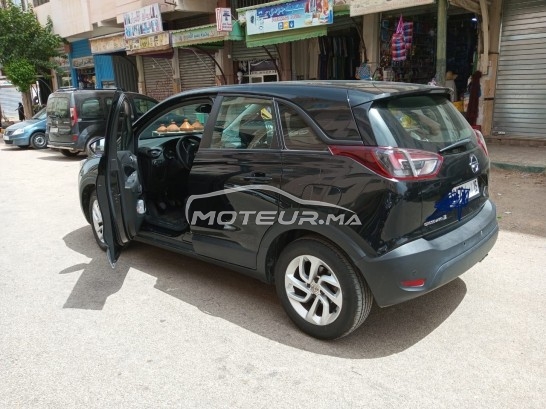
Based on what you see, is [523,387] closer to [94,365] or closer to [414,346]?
[414,346]

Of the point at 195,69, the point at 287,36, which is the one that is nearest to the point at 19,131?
the point at 195,69

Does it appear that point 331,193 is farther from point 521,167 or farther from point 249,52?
point 249,52

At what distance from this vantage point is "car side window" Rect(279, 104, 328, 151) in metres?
2.99

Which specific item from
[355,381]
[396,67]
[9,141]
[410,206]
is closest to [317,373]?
[355,381]

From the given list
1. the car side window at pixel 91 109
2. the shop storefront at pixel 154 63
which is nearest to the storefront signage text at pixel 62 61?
the shop storefront at pixel 154 63

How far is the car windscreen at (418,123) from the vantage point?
2.77 meters

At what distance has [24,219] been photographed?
21.1 ft

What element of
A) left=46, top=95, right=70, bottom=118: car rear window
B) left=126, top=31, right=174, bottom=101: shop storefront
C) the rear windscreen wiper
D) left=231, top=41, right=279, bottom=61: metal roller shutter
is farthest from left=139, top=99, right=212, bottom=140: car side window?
left=126, top=31, right=174, bottom=101: shop storefront

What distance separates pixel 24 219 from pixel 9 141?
10.7 metres

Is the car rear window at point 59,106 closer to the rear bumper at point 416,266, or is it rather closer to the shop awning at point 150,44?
the shop awning at point 150,44

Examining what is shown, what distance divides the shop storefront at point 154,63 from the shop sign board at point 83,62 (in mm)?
4798

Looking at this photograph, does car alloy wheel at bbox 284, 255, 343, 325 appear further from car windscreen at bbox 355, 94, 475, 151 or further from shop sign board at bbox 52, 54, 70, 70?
shop sign board at bbox 52, 54, 70, 70

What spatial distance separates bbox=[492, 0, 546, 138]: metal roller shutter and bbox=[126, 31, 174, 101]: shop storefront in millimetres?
9631

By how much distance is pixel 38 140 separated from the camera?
15.6 metres
